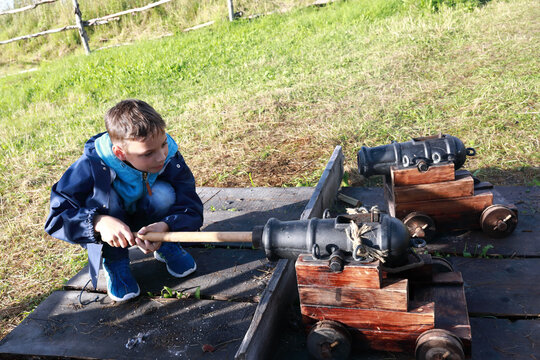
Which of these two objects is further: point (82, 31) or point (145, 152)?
point (82, 31)

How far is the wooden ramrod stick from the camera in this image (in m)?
2.25

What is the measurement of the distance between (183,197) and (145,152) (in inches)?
17.7

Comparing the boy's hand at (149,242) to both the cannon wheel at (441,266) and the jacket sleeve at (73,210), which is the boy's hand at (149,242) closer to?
the jacket sleeve at (73,210)

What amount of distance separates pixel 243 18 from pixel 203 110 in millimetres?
5893

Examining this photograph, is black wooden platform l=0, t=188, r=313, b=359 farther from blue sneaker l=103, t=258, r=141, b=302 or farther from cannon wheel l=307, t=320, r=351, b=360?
cannon wheel l=307, t=320, r=351, b=360

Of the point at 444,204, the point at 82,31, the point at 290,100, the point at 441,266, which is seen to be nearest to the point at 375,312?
the point at 441,266

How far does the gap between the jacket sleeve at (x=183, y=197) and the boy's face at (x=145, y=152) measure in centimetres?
25

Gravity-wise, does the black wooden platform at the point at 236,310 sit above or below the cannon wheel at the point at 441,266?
below

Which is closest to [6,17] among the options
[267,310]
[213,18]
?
[213,18]

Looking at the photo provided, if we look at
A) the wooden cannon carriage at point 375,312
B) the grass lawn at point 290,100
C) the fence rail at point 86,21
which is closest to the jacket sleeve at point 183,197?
the wooden cannon carriage at point 375,312

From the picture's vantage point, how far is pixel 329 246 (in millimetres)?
1953

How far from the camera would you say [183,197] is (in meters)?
2.85

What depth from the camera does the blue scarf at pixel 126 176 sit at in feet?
8.44

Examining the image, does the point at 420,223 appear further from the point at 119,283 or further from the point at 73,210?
the point at 73,210
